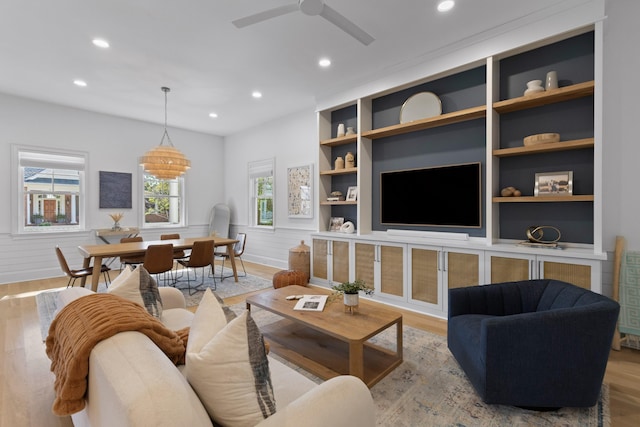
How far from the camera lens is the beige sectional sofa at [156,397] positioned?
2.69 feet

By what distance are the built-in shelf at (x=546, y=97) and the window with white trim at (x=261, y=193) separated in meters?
4.32

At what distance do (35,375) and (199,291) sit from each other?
223cm

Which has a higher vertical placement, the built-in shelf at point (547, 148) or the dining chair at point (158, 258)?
the built-in shelf at point (547, 148)

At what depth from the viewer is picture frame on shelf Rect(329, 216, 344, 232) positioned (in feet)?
16.1

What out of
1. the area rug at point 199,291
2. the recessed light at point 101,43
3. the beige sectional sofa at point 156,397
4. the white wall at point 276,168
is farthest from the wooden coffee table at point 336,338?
the recessed light at point 101,43

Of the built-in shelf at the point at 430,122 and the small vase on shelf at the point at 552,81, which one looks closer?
the small vase on shelf at the point at 552,81

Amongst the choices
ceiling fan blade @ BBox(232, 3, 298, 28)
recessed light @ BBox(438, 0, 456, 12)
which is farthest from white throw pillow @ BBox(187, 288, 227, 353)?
recessed light @ BBox(438, 0, 456, 12)

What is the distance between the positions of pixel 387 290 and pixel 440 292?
702mm

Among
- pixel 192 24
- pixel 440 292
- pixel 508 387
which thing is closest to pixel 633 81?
pixel 440 292

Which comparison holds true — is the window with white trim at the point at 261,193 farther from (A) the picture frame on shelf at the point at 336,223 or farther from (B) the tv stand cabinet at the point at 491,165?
(B) the tv stand cabinet at the point at 491,165

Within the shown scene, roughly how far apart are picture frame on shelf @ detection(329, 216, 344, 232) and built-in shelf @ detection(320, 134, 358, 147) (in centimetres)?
119

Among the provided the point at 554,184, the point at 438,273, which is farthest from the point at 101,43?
the point at 554,184

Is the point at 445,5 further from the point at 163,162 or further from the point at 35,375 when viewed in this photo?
the point at 35,375

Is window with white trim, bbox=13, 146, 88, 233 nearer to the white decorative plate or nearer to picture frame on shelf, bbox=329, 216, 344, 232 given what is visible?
picture frame on shelf, bbox=329, 216, 344, 232
